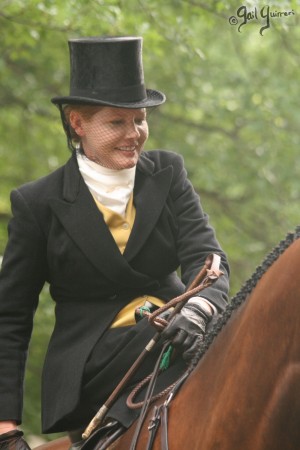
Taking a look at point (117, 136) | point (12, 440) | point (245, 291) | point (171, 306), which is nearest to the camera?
point (245, 291)

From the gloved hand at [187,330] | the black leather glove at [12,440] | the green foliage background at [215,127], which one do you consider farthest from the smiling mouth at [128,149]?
the green foliage background at [215,127]

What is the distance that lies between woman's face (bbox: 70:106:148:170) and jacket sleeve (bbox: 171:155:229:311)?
10.5 inches

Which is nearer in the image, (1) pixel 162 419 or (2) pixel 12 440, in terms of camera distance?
(1) pixel 162 419

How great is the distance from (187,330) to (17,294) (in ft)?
2.68

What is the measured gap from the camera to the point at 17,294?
465 centimetres

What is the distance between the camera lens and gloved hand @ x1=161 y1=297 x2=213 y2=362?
411 cm

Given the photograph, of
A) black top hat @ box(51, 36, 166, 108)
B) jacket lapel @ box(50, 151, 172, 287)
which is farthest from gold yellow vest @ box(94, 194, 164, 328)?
black top hat @ box(51, 36, 166, 108)

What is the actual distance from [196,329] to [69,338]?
2.42 ft

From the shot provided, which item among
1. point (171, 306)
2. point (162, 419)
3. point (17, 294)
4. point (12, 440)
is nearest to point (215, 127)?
point (17, 294)

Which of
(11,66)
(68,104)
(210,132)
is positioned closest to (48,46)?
(11,66)

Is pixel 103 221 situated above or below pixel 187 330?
above

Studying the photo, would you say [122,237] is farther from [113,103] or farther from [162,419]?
[162,419]

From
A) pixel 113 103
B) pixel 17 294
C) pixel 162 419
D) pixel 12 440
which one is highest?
pixel 113 103

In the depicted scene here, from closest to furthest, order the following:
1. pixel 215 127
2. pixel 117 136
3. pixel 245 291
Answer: pixel 245 291
pixel 117 136
pixel 215 127
